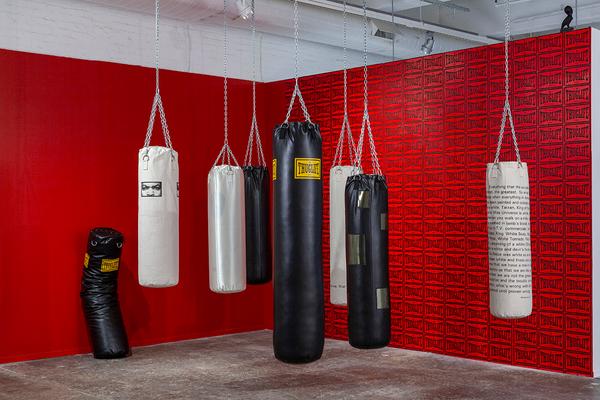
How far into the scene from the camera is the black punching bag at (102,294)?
672cm

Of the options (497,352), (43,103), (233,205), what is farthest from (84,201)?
(497,352)

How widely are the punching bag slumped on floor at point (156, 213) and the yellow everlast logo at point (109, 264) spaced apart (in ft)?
2.95

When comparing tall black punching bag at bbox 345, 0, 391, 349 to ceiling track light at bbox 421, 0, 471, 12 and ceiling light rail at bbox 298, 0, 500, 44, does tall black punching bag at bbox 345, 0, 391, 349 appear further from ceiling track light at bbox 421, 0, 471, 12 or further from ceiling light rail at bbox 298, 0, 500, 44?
ceiling track light at bbox 421, 0, 471, 12

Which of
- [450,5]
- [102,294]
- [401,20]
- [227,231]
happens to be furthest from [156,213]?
[450,5]

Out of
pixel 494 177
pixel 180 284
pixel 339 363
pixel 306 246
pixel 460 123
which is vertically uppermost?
pixel 460 123

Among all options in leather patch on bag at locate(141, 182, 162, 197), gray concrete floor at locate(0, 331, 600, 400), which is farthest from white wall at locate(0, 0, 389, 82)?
gray concrete floor at locate(0, 331, 600, 400)

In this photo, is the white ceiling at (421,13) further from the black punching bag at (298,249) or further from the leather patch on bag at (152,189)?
the black punching bag at (298,249)

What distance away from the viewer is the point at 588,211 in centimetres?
587

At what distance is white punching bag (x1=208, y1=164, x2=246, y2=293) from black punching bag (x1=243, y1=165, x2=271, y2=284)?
29cm

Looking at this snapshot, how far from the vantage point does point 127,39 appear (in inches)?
332

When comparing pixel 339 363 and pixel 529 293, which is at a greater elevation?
pixel 529 293

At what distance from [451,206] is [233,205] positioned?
180cm

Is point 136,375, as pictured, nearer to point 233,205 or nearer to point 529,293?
point 233,205

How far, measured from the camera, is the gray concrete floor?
5484mm
